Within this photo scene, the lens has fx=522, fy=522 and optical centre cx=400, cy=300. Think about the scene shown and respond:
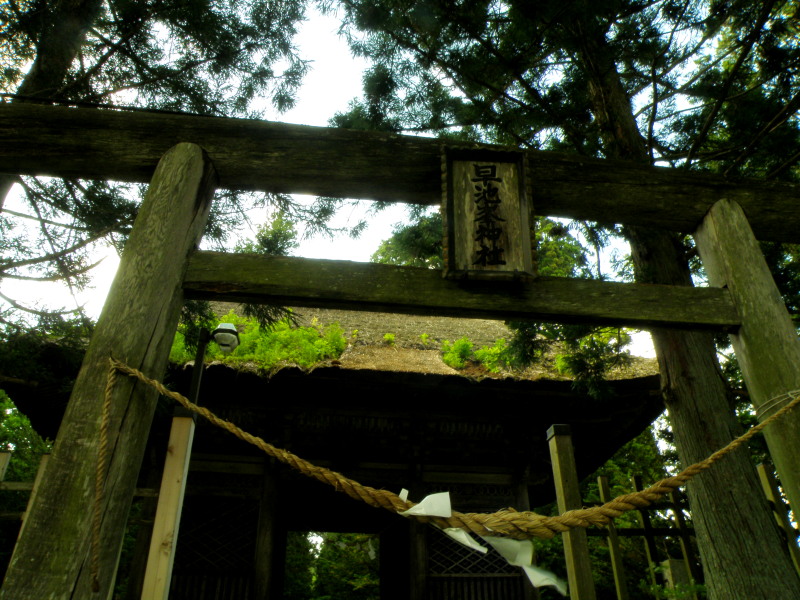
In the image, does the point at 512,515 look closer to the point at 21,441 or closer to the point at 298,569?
the point at 298,569

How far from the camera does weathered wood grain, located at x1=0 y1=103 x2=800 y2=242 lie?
8.58 ft

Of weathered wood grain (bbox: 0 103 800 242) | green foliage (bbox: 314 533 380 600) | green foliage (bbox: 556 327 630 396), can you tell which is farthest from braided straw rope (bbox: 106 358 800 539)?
green foliage (bbox: 314 533 380 600)

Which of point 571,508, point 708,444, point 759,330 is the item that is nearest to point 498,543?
point 571,508

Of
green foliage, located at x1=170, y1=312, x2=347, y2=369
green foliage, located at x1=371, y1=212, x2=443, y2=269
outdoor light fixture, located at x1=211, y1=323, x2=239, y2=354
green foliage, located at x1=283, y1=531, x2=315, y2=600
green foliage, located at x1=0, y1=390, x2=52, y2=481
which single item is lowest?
green foliage, located at x1=283, y1=531, x2=315, y2=600

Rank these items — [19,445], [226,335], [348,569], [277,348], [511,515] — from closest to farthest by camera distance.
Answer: [511,515] < [226,335] < [277,348] < [348,569] < [19,445]

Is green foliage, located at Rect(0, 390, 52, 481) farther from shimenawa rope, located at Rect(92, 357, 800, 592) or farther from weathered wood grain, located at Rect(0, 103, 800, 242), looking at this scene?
shimenawa rope, located at Rect(92, 357, 800, 592)

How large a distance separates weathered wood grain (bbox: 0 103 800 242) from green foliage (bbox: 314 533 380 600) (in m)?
13.5

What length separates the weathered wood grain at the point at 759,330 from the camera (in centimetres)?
221

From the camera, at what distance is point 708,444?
3477mm

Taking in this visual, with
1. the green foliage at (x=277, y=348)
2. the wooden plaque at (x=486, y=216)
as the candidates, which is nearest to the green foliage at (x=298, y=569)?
the green foliage at (x=277, y=348)

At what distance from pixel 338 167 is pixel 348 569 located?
1535 cm

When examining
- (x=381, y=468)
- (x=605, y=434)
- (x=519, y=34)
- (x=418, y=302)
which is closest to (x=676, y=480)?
(x=418, y=302)

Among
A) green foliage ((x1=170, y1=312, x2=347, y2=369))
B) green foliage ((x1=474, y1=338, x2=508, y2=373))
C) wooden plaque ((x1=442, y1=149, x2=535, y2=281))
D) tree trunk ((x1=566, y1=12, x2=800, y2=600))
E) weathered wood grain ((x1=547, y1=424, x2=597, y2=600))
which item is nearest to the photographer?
wooden plaque ((x1=442, y1=149, x2=535, y2=281))

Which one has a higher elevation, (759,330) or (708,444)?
(759,330)
